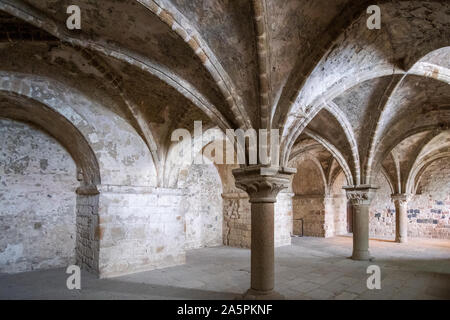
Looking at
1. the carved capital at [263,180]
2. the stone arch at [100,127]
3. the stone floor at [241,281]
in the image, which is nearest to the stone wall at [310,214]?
the stone floor at [241,281]

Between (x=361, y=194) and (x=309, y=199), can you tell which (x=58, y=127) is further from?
(x=309, y=199)

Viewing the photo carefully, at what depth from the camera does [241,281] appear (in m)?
5.38

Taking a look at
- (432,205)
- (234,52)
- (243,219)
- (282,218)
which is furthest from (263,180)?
(432,205)

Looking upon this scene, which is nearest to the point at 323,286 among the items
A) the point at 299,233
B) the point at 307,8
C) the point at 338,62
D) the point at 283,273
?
the point at 283,273

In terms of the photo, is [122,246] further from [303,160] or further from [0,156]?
[303,160]

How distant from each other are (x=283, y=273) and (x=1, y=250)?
5.52 metres

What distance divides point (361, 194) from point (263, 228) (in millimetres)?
4409

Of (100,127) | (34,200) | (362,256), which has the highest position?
(100,127)

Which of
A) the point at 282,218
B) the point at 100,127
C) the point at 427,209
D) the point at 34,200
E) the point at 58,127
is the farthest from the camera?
the point at 427,209

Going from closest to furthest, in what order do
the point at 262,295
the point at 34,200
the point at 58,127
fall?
the point at 262,295 < the point at 58,127 < the point at 34,200

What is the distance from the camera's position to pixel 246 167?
14.1 ft

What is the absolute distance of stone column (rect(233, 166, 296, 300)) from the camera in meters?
4.07

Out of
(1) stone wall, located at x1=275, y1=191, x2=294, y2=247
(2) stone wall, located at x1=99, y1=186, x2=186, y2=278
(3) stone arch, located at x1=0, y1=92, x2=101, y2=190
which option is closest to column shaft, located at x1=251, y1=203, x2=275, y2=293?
(2) stone wall, located at x1=99, y1=186, x2=186, y2=278

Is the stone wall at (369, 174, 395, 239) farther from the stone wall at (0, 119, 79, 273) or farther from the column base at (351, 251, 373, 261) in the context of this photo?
the stone wall at (0, 119, 79, 273)
